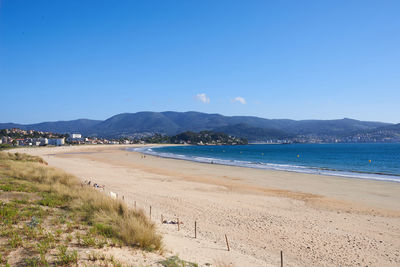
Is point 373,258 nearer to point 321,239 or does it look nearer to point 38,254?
point 321,239

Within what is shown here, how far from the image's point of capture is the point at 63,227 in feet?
21.6

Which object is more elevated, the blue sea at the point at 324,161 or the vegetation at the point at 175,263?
the vegetation at the point at 175,263

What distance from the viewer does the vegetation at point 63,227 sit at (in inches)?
193

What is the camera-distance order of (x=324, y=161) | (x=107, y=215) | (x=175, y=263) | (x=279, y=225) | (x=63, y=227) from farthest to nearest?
(x=324, y=161), (x=279, y=225), (x=107, y=215), (x=63, y=227), (x=175, y=263)

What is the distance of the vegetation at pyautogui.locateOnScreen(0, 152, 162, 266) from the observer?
4895 millimetres

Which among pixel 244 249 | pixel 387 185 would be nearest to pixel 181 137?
pixel 387 185

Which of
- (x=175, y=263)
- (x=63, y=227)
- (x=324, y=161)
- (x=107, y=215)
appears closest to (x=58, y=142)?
(x=324, y=161)

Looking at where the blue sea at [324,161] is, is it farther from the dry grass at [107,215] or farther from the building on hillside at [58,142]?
the building on hillside at [58,142]

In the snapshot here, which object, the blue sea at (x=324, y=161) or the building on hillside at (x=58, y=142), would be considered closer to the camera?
the blue sea at (x=324, y=161)

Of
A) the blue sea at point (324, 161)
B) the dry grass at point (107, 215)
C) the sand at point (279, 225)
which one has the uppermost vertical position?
the dry grass at point (107, 215)

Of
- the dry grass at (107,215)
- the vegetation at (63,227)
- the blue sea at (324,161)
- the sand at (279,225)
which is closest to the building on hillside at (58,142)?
the blue sea at (324,161)

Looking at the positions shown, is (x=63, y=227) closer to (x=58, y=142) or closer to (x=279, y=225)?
(x=279, y=225)

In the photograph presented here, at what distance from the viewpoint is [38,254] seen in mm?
4871

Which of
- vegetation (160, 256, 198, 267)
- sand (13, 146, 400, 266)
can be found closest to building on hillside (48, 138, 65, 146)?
sand (13, 146, 400, 266)
